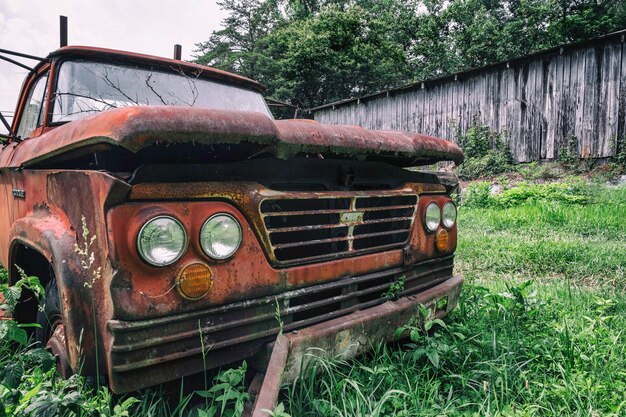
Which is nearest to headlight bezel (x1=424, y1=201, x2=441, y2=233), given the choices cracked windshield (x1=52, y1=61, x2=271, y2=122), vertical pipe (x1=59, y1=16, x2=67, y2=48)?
cracked windshield (x1=52, y1=61, x2=271, y2=122)

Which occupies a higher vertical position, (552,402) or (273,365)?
(273,365)

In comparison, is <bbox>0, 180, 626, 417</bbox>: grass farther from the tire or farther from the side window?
the side window

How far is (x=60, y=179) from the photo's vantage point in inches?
67.2

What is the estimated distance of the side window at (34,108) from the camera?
2696 mm

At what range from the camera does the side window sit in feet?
8.84

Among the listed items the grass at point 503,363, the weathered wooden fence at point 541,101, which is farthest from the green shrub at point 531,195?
the grass at point 503,363

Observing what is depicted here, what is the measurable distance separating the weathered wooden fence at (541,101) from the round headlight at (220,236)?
1311 centimetres

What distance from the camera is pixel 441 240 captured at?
247cm

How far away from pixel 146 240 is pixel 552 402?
1961mm

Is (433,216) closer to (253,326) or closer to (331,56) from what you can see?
(253,326)

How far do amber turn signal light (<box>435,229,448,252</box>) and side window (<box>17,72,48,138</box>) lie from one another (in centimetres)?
262

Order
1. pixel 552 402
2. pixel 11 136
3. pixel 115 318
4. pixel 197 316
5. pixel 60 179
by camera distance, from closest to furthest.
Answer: pixel 115 318 → pixel 197 316 → pixel 60 179 → pixel 552 402 → pixel 11 136

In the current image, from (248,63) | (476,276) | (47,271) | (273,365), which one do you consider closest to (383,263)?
(273,365)

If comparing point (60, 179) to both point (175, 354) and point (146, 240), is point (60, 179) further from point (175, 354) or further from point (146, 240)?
point (175, 354)
